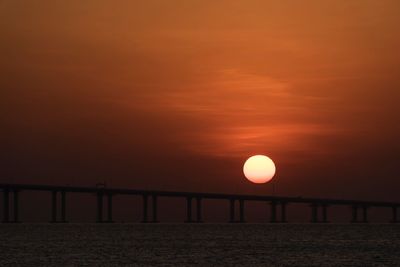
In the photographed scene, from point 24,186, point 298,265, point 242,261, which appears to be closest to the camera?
point 298,265

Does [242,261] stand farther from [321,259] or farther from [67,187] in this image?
[67,187]

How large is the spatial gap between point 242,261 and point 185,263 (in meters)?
5.38

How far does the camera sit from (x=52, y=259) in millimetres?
83062

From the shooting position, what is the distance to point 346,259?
82.8 metres

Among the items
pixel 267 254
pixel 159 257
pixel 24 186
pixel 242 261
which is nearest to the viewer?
pixel 242 261

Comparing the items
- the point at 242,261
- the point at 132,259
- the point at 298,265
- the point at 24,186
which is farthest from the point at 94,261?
the point at 24,186

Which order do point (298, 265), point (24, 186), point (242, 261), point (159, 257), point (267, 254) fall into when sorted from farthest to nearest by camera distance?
point (24, 186) < point (267, 254) < point (159, 257) < point (242, 261) < point (298, 265)

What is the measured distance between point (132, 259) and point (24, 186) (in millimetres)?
116431

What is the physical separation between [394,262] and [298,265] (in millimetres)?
9467

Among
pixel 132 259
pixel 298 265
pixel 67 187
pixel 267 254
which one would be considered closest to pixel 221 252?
pixel 267 254

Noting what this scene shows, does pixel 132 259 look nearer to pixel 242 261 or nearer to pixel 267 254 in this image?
pixel 242 261

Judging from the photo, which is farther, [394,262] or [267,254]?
[267,254]

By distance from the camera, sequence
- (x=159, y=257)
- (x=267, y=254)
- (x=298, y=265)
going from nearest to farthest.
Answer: (x=298, y=265) < (x=159, y=257) < (x=267, y=254)

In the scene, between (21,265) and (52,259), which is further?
(52,259)
